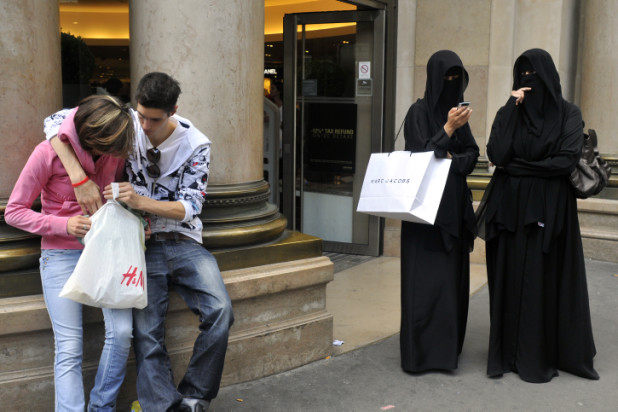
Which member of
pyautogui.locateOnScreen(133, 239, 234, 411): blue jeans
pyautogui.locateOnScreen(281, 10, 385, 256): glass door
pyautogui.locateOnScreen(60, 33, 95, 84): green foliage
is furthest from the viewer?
pyautogui.locateOnScreen(281, 10, 385, 256): glass door

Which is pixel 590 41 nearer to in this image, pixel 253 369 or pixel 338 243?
pixel 338 243

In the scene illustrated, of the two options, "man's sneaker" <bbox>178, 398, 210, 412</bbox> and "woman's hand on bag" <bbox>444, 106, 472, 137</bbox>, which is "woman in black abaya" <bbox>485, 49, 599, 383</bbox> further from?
"man's sneaker" <bbox>178, 398, 210, 412</bbox>

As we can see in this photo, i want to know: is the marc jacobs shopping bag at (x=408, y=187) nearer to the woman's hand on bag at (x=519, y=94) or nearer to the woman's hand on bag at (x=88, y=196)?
the woman's hand on bag at (x=519, y=94)

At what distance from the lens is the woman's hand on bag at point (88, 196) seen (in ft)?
11.0

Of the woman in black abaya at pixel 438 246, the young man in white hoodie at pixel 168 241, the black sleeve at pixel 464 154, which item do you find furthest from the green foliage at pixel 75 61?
the black sleeve at pixel 464 154

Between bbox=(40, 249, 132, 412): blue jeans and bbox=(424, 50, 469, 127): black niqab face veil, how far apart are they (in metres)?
2.12

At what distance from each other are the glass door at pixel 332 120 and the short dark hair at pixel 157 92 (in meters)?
4.29

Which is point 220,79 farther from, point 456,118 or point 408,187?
point 456,118

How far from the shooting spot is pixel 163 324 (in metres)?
3.64

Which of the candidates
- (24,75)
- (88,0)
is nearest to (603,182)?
(24,75)

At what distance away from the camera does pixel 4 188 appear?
148 inches

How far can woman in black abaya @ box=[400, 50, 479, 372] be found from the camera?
438 cm

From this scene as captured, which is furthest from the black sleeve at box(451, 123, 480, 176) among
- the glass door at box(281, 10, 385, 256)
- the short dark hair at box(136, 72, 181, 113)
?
the glass door at box(281, 10, 385, 256)

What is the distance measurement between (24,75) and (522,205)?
112 inches
